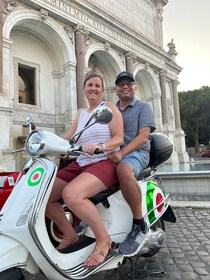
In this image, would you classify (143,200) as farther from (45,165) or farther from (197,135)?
(197,135)

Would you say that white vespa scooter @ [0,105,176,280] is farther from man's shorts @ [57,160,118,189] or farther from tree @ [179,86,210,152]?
tree @ [179,86,210,152]

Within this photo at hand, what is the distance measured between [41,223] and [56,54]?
1239 centimetres

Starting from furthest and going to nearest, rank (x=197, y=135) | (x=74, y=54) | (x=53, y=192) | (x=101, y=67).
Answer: (x=197, y=135) < (x=101, y=67) < (x=74, y=54) < (x=53, y=192)

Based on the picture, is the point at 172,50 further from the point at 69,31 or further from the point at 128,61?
the point at 69,31

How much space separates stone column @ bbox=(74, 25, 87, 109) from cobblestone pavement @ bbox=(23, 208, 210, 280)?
918cm

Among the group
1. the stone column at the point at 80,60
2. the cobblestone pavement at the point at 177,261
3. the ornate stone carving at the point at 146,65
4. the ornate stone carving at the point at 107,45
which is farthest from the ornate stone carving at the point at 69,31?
the cobblestone pavement at the point at 177,261

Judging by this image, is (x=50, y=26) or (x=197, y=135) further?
(x=197, y=135)

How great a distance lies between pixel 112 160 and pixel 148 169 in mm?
557

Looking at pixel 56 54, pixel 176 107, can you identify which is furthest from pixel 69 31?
pixel 176 107

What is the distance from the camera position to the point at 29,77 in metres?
12.8

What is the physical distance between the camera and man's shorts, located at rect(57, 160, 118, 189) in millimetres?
1903

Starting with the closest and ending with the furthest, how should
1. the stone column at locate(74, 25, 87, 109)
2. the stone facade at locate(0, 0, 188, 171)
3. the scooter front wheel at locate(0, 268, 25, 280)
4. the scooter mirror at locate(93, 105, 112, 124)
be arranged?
the scooter front wheel at locate(0, 268, 25, 280)
the scooter mirror at locate(93, 105, 112, 124)
the stone facade at locate(0, 0, 188, 171)
the stone column at locate(74, 25, 87, 109)

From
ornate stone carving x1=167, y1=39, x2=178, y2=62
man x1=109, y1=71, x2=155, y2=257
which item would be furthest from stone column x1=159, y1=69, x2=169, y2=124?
man x1=109, y1=71, x2=155, y2=257

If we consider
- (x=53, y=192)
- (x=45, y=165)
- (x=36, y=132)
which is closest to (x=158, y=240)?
(x=53, y=192)
